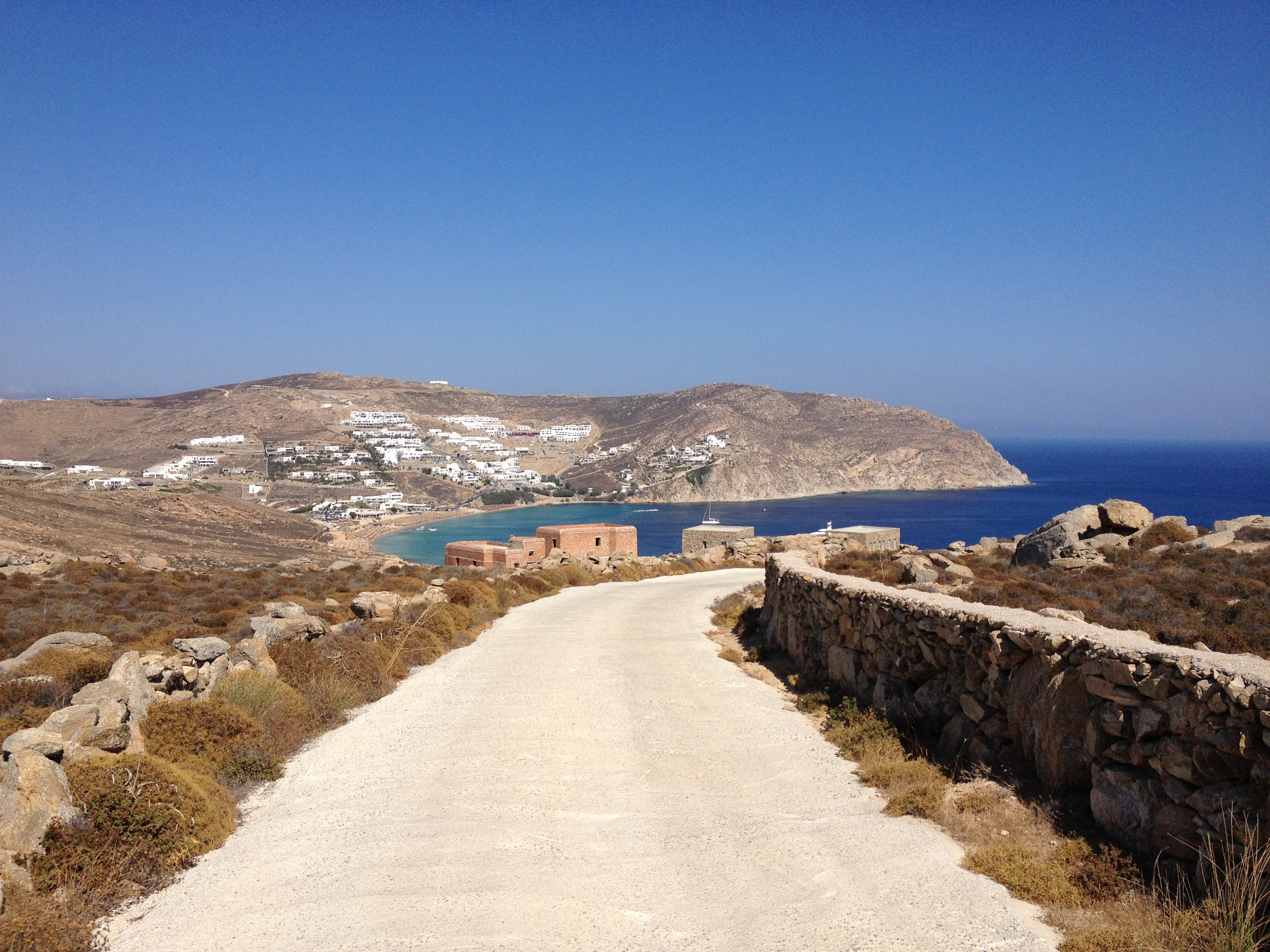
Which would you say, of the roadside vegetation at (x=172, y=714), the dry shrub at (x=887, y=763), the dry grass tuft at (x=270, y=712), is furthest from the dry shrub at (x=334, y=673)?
the dry shrub at (x=887, y=763)

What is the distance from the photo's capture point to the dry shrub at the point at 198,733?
6.91m

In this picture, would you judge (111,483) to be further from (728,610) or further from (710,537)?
(728,610)

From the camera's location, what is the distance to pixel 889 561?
703 inches

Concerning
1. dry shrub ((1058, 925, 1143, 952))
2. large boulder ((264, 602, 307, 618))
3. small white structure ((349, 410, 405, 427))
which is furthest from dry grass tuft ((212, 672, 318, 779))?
small white structure ((349, 410, 405, 427))

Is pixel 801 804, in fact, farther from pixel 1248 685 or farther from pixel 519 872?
pixel 1248 685

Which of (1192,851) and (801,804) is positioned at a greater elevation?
(1192,851)

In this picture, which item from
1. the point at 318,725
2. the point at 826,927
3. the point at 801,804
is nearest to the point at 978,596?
the point at 801,804

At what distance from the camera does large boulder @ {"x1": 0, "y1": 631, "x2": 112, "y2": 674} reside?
1075 centimetres

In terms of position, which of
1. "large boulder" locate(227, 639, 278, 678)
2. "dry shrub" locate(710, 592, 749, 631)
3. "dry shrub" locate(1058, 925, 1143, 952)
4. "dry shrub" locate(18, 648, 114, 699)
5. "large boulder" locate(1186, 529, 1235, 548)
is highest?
"large boulder" locate(1186, 529, 1235, 548)

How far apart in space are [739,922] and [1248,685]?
3.16 m

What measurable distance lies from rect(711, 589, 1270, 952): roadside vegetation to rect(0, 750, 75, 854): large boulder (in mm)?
6058

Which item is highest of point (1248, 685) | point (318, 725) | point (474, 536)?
point (1248, 685)

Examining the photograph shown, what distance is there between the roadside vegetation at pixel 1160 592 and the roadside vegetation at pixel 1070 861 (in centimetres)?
321

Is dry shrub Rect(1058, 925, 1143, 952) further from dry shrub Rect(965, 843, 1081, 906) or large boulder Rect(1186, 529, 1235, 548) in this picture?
large boulder Rect(1186, 529, 1235, 548)
